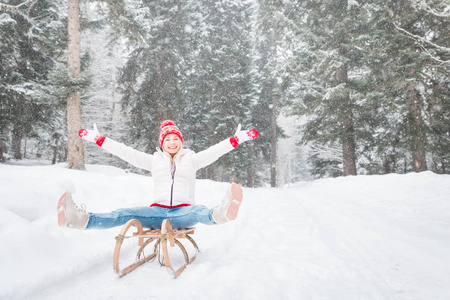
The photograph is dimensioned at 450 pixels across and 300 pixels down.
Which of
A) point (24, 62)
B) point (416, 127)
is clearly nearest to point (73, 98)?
point (24, 62)

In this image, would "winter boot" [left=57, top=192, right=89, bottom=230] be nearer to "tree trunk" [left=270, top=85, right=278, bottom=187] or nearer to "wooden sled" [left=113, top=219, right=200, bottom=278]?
"wooden sled" [left=113, top=219, right=200, bottom=278]

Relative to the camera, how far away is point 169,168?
3205mm

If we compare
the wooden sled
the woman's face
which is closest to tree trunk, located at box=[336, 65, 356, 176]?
the woman's face

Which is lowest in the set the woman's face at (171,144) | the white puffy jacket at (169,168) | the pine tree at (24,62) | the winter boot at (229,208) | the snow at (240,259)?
the snow at (240,259)

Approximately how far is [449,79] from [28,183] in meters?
13.7

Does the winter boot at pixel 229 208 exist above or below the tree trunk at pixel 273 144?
below

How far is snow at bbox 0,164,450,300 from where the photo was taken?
7.14ft

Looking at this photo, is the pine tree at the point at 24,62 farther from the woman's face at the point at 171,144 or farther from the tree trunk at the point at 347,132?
the tree trunk at the point at 347,132

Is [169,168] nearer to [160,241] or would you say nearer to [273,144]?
[160,241]

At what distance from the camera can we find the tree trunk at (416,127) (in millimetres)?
9295

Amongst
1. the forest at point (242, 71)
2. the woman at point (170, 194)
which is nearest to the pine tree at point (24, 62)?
the forest at point (242, 71)

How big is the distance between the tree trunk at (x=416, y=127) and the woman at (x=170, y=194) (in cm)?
902

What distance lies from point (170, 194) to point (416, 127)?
395 inches

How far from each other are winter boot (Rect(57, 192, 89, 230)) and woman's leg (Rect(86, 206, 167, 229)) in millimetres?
121
